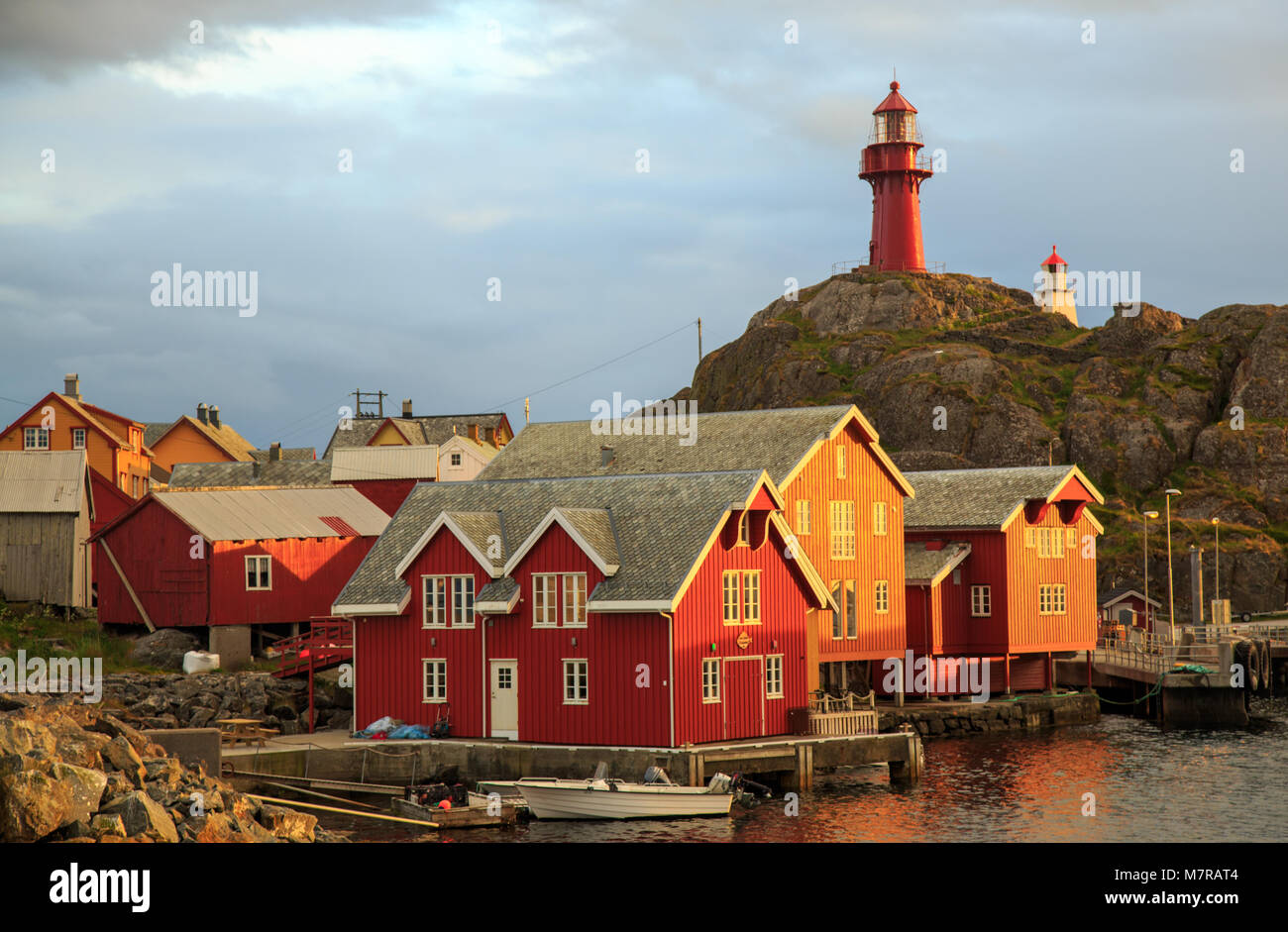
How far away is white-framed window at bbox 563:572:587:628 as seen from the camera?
129 feet

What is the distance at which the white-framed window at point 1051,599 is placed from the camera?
6034cm

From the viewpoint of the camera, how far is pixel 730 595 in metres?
39.8

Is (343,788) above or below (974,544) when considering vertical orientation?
below

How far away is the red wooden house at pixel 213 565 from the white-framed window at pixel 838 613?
67.0 feet

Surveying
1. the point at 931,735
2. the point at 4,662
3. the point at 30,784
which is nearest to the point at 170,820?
the point at 30,784

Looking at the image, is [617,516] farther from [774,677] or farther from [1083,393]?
[1083,393]

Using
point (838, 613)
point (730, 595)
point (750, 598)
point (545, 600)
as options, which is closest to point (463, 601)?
point (545, 600)

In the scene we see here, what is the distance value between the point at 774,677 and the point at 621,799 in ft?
26.6

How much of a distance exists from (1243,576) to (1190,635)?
95.3ft

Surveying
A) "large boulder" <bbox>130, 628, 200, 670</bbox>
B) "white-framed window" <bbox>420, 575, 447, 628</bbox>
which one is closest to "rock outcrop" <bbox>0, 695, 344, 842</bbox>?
"white-framed window" <bbox>420, 575, 447, 628</bbox>

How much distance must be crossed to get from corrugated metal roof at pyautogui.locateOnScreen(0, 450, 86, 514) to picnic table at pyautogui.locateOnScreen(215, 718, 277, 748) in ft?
70.0

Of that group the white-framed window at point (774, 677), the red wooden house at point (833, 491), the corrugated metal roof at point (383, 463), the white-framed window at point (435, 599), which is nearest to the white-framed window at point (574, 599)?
the white-framed window at point (435, 599)
